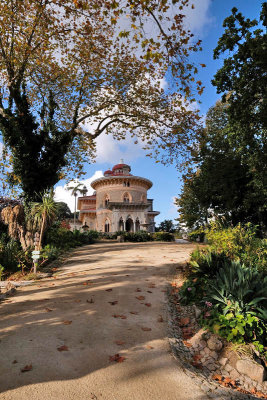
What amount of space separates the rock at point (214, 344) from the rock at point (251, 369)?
0.35 metres

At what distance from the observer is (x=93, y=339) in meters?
3.86

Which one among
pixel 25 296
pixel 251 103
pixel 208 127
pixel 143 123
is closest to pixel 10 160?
pixel 143 123

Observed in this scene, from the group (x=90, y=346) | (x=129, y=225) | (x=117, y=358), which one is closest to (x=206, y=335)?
(x=117, y=358)

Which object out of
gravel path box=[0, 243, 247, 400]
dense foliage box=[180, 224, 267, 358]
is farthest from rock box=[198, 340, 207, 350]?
gravel path box=[0, 243, 247, 400]

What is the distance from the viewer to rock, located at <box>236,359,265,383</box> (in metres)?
3.39

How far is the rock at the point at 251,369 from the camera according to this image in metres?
3.39

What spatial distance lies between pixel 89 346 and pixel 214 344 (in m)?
1.90

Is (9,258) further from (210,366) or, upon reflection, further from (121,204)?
(121,204)

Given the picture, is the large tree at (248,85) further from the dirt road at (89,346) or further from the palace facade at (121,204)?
the palace facade at (121,204)

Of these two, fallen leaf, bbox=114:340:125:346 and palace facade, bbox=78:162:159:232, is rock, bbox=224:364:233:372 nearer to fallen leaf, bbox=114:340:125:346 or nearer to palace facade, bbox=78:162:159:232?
fallen leaf, bbox=114:340:125:346

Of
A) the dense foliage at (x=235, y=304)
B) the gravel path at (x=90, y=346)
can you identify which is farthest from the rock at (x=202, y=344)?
the gravel path at (x=90, y=346)

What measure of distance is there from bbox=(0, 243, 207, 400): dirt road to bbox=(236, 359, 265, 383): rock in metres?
0.90

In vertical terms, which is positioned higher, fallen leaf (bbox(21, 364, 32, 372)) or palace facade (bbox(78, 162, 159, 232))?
palace facade (bbox(78, 162, 159, 232))

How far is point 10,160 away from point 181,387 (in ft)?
45.8
